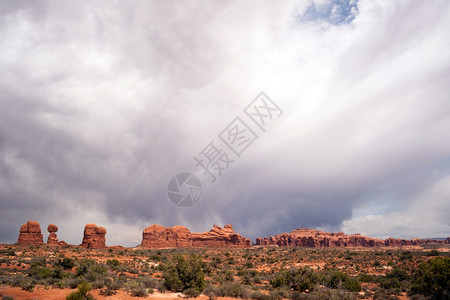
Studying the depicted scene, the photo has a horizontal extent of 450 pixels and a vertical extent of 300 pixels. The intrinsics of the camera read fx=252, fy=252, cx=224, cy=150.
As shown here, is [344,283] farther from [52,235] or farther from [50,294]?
[52,235]

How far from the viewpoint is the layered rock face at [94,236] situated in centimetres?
6875

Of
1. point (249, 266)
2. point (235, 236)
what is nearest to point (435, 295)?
point (249, 266)

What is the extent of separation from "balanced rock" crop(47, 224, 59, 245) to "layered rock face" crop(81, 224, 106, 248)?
261 inches

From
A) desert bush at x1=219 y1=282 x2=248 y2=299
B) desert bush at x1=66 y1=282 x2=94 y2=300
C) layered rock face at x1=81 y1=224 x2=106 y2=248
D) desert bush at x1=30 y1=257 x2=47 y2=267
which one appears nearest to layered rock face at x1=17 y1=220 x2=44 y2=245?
layered rock face at x1=81 y1=224 x2=106 y2=248

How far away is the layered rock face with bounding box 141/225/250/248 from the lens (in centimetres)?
9688

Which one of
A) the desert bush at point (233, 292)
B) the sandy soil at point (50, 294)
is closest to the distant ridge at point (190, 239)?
the sandy soil at point (50, 294)

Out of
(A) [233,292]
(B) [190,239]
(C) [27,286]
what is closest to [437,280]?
(A) [233,292]

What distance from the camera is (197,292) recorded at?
18.4 m

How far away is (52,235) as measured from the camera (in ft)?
222

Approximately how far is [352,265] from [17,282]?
41.8 metres

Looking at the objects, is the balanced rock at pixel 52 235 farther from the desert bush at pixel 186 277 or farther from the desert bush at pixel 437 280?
the desert bush at pixel 437 280

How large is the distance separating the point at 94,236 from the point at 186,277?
6104 cm

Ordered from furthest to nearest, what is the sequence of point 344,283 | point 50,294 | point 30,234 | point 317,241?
point 317,241 < point 30,234 < point 344,283 < point 50,294

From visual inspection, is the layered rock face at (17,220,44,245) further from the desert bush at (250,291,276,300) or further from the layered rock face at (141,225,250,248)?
the desert bush at (250,291,276,300)
